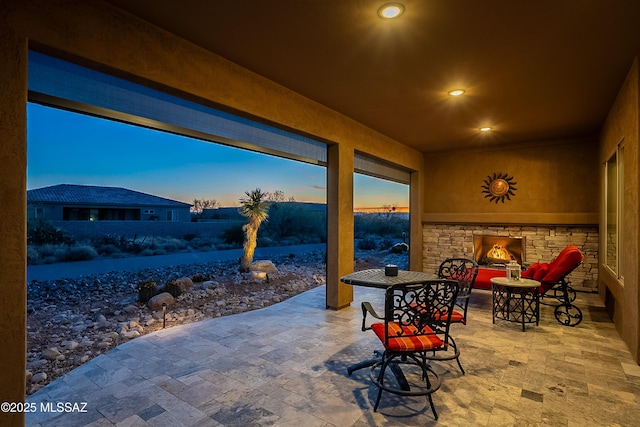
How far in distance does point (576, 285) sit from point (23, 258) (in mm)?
7710

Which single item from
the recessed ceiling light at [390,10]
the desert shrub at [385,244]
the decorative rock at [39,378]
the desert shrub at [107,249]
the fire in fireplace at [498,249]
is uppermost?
the recessed ceiling light at [390,10]

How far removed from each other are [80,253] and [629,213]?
653cm

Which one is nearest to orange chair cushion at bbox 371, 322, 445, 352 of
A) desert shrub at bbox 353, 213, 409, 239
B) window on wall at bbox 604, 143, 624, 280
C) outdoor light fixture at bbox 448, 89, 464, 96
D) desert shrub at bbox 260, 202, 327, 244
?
outdoor light fixture at bbox 448, 89, 464, 96

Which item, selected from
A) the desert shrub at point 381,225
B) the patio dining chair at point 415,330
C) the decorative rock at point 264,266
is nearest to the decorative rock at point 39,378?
the patio dining chair at point 415,330

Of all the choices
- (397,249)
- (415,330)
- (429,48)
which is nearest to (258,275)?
(415,330)

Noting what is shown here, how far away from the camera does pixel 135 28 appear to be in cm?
238

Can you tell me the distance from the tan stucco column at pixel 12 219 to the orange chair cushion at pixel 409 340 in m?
2.25

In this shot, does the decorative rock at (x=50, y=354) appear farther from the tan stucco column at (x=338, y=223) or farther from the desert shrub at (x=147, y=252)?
the tan stucco column at (x=338, y=223)

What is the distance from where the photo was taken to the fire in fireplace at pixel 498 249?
256 inches

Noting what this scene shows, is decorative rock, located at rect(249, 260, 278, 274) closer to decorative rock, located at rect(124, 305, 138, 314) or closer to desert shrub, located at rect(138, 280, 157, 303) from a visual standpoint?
desert shrub, located at rect(138, 280, 157, 303)

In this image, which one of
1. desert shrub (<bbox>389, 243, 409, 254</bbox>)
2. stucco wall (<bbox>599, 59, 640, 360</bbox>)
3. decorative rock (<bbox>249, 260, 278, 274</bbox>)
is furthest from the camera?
desert shrub (<bbox>389, 243, 409, 254</bbox>)

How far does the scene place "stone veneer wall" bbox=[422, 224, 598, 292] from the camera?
581cm

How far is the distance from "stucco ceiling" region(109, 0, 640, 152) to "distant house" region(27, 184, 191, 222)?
2793mm

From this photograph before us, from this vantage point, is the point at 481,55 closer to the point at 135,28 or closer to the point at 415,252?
the point at 135,28
